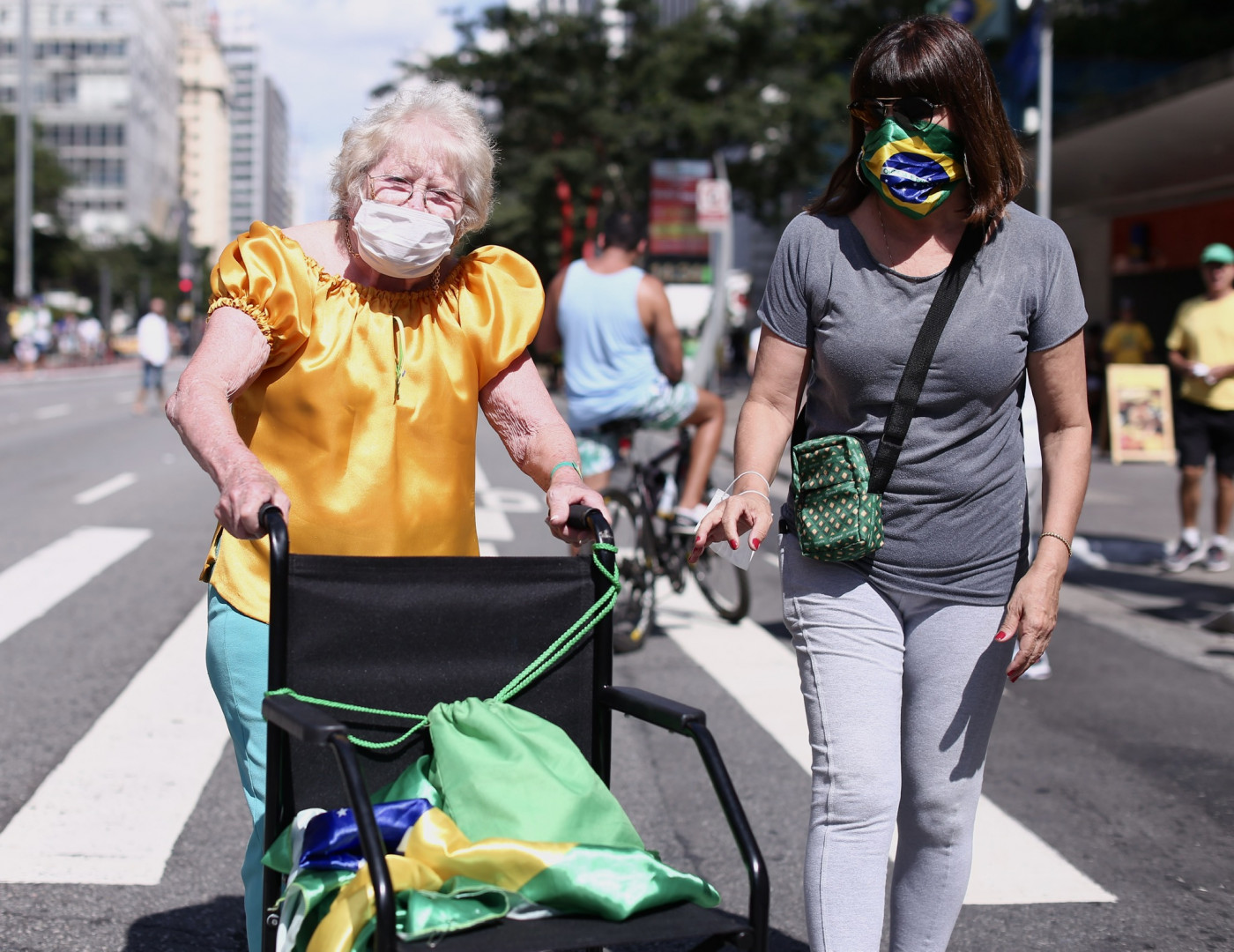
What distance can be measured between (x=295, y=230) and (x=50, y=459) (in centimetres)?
1420

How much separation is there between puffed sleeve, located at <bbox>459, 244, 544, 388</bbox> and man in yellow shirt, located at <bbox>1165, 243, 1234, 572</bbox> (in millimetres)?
7289

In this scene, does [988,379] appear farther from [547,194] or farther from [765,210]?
[765,210]

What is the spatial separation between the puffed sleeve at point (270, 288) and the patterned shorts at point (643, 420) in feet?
13.1

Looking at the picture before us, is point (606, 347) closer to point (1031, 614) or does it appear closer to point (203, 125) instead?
point (1031, 614)

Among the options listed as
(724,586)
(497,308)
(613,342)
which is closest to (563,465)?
(497,308)

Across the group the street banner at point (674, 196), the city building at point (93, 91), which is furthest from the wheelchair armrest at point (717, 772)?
the city building at point (93, 91)

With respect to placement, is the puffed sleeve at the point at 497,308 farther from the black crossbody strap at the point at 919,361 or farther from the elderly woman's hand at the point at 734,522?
the black crossbody strap at the point at 919,361

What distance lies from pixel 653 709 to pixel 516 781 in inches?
10.0

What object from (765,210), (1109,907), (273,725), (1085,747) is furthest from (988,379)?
(765,210)

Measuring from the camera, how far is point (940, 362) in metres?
2.52

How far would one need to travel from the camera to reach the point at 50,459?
1557cm

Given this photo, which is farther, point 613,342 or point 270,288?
point 613,342

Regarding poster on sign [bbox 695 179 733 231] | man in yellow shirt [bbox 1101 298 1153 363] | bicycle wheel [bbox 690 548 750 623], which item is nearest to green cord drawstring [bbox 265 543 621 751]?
A: bicycle wheel [bbox 690 548 750 623]

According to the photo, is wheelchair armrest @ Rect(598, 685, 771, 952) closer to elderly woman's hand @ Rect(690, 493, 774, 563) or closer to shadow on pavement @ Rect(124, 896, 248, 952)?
elderly woman's hand @ Rect(690, 493, 774, 563)
